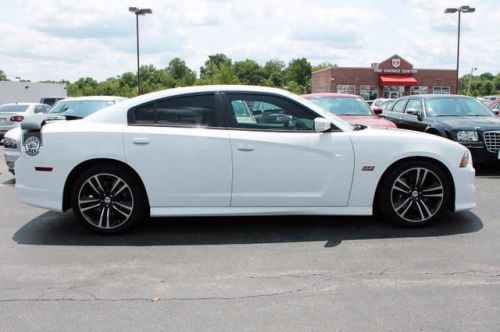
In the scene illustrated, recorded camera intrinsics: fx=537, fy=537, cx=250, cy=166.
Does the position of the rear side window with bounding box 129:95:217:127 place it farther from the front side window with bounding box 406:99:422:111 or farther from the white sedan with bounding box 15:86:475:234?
the front side window with bounding box 406:99:422:111

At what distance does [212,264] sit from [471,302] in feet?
6.82

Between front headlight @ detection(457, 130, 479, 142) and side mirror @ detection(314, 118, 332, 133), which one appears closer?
side mirror @ detection(314, 118, 332, 133)

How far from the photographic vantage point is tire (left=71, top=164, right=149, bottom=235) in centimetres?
546

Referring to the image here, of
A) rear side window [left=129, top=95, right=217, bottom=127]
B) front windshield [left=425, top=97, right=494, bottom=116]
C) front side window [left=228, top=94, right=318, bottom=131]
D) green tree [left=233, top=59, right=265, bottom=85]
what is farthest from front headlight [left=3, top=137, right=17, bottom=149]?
green tree [left=233, top=59, right=265, bottom=85]

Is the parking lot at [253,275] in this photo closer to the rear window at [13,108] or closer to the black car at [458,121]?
the black car at [458,121]

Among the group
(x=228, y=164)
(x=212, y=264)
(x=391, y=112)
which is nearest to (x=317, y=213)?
(x=228, y=164)

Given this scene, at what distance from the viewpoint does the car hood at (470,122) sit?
9315mm

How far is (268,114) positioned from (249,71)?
12342 cm

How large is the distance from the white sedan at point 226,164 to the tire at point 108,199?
0.03 ft

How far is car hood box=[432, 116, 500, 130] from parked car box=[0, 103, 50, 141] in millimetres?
12055

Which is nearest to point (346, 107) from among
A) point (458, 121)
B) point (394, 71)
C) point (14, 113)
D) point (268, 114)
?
point (458, 121)

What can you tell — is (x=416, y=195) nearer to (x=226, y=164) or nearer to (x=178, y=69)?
(x=226, y=164)

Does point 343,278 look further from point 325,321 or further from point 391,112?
point 391,112

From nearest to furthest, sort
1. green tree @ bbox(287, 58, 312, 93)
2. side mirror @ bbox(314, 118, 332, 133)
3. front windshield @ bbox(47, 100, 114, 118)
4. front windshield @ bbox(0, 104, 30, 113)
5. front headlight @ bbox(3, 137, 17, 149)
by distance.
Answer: side mirror @ bbox(314, 118, 332, 133) → front headlight @ bbox(3, 137, 17, 149) → front windshield @ bbox(47, 100, 114, 118) → front windshield @ bbox(0, 104, 30, 113) → green tree @ bbox(287, 58, 312, 93)
